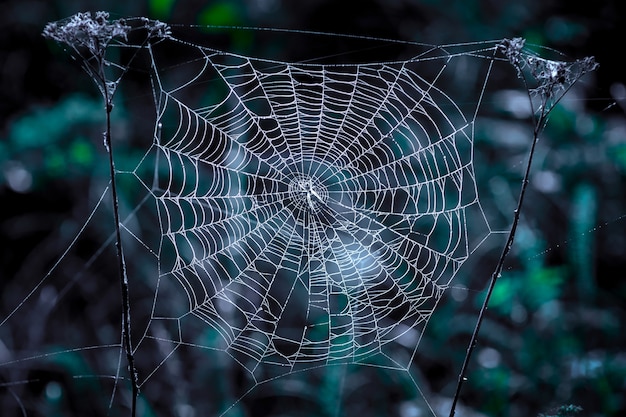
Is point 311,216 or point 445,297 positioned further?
point 445,297

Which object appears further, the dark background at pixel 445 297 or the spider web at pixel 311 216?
the dark background at pixel 445 297

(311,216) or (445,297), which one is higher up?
(445,297)

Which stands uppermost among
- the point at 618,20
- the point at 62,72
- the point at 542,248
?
the point at 618,20

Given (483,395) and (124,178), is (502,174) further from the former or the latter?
(124,178)

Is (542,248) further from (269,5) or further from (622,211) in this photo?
(269,5)

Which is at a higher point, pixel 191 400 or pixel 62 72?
pixel 62 72

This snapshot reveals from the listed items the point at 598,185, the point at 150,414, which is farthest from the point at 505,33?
the point at 150,414

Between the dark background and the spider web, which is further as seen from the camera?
the dark background
